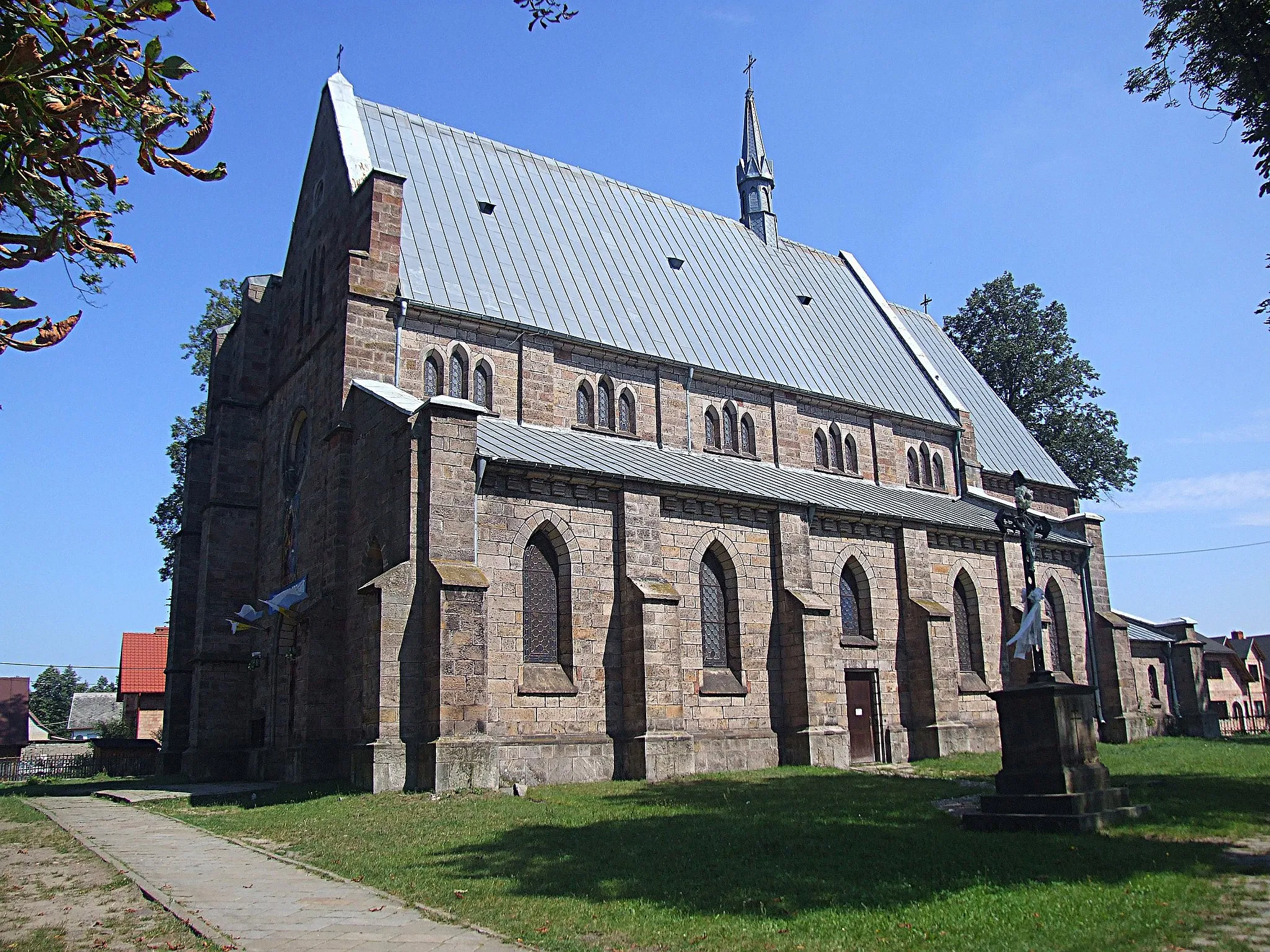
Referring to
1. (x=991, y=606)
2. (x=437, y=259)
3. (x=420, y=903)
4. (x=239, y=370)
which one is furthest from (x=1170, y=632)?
(x=420, y=903)

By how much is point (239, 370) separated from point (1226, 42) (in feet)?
81.9

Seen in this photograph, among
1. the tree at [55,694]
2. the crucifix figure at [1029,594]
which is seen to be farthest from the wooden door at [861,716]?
the tree at [55,694]

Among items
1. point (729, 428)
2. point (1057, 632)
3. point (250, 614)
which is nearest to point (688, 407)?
point (729, 428)

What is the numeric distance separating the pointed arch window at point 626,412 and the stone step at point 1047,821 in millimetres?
15211

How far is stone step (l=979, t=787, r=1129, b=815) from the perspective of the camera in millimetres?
12484

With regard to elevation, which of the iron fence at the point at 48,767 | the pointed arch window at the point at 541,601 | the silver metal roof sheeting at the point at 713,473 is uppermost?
the silver metal roof sheeting at the point at 713,473

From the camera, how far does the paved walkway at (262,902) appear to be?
8.02 meters

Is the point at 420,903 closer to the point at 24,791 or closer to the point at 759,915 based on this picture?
the point at 759,915

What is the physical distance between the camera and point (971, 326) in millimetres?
49312

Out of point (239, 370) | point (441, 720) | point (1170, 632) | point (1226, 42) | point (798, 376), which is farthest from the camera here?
point (1170, 632)

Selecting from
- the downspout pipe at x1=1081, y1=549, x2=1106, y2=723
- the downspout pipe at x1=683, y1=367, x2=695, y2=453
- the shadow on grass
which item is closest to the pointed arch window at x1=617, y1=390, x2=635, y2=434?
the downspout pipe at x1=683, y1=367, x2=695, y2=453

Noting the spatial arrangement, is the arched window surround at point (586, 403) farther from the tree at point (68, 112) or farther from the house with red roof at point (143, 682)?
the house with red roof at point (143, 682)

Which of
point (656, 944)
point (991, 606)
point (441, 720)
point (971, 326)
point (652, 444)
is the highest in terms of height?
point (971, 326)

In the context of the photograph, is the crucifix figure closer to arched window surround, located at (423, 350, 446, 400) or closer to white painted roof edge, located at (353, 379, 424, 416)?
white painted roof edge, located at (353, 379, 424, 416)
